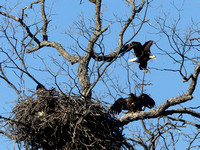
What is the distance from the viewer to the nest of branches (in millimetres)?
8227

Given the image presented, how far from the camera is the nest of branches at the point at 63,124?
8227 millimetres

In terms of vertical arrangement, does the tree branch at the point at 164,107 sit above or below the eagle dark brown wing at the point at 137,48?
below

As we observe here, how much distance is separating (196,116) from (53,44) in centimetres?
387

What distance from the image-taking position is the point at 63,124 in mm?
8250

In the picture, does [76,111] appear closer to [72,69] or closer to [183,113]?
[72,69]

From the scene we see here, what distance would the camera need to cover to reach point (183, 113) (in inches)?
357

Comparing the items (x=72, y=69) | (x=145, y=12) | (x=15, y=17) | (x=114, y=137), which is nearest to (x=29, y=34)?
(x=15, y=17)

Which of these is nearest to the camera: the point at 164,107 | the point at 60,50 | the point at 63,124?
the point at 63,124

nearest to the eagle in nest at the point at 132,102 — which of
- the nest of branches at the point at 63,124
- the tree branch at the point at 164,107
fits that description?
the tree branch at the point at 164,107

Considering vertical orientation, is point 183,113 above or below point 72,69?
below

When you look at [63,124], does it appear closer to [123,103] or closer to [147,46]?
[123,103]

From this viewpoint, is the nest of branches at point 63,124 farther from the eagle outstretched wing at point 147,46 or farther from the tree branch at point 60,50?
the eagle outstretched wing at point 147,46

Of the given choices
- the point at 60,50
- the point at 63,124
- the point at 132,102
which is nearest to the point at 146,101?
the point at 132,102

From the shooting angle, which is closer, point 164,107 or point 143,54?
point 164,107
